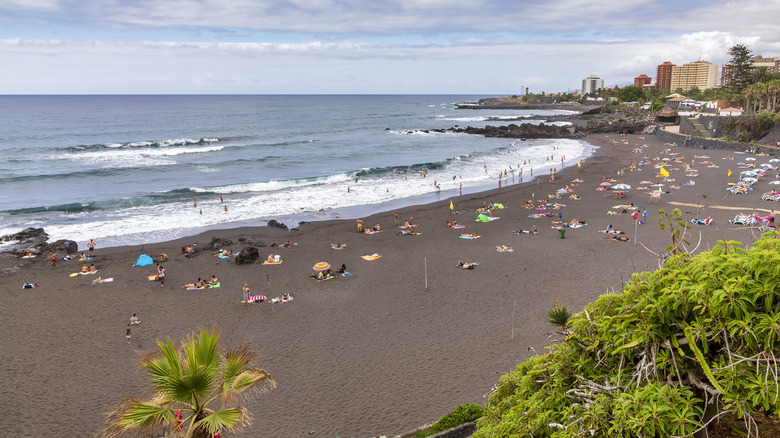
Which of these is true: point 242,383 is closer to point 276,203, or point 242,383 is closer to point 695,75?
point 276,203

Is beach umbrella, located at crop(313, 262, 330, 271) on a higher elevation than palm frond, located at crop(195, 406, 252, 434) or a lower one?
lower

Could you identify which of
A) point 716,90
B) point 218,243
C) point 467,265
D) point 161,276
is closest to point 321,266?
point 467,265

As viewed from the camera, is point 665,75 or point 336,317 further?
point 665,75

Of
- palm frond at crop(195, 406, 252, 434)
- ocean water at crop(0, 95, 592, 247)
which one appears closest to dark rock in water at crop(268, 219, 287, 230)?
ocean water at crop(0, 95, 592, 247)

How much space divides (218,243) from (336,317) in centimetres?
1117

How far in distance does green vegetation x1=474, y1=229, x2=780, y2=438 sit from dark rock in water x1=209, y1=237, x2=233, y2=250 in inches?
887

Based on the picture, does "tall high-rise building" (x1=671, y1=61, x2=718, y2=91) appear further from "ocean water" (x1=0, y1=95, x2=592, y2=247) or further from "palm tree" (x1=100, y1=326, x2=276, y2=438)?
"palm tree" (x1=100, y1=326, x2=276, y2=438)

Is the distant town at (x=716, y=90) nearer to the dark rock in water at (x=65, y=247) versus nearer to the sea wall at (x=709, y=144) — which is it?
the sea wall at (x=709, y=144)

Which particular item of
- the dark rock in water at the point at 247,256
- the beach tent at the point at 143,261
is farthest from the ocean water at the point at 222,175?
the dark rock in water at the point at 247,256

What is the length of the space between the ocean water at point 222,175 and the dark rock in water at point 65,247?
1.62 m

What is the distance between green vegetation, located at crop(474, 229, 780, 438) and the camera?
3371mm

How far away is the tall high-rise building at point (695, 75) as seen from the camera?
17150 centimetres

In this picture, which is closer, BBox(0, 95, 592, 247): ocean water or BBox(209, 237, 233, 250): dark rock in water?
BBox(209, 237, 233, 250): dark rock in water

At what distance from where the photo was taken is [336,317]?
16.7 meters
